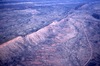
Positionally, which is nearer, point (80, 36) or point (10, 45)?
point (10, 45)

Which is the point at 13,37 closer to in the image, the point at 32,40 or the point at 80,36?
the point at 32,40

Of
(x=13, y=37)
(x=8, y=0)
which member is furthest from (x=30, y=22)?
(x=8, y=0)

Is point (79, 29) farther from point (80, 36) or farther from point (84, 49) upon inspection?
point (84, 49)

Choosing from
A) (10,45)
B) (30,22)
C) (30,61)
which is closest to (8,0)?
(30,22)

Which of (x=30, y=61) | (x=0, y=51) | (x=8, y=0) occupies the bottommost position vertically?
(x=30, y=61)

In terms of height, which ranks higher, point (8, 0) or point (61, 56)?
point (8, 0)

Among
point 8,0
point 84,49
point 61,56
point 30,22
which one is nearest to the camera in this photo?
point 61,56

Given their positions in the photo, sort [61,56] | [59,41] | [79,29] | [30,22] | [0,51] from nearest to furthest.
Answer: [0,51], [61,56], [59,41], [79,29], [30,22]
